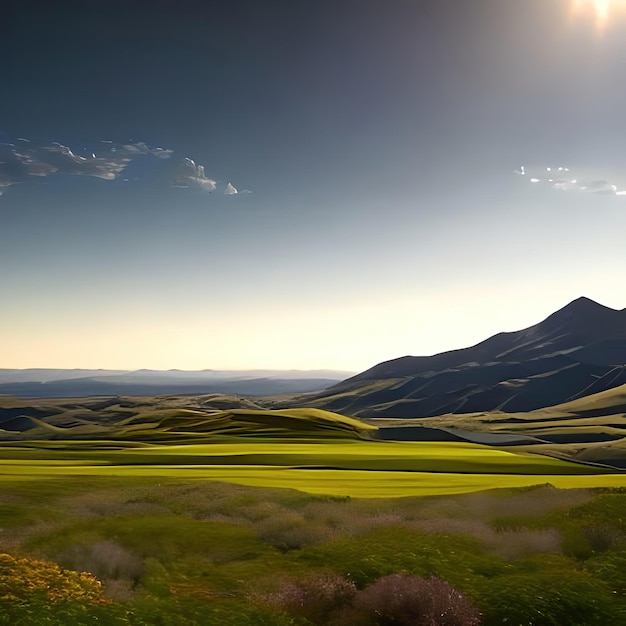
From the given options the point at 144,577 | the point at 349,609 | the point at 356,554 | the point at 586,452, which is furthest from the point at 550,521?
the point at 586,452

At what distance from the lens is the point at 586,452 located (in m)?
116

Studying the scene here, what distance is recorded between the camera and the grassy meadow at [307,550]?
2277 cm

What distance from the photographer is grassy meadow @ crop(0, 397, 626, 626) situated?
22.8m

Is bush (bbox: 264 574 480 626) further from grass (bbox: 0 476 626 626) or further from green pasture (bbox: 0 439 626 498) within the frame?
green pasture (bbox: 0 439 626 498)

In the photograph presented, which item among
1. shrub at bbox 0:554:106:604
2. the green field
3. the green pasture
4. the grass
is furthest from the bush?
the green field

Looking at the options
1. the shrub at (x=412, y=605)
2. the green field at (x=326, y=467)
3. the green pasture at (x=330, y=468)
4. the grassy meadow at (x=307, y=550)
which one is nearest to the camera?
the shrub at (x=412, y=605)

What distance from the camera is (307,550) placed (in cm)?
2902

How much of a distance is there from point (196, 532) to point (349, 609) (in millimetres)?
11688

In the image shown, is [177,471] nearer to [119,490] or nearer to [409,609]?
[119,490]

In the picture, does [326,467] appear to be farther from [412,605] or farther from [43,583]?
[43,583]

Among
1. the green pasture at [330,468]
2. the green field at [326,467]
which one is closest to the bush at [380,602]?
the green pasture at [330,468]

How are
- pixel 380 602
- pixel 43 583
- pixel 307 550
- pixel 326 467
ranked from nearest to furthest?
pixel 380 602
pixel 43 583
pixel 307 550
pixel 326 467

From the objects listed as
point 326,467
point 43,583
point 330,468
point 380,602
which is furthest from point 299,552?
point 326,467

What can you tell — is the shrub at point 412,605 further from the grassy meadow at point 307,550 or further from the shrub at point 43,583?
the shrub at point 43,583
